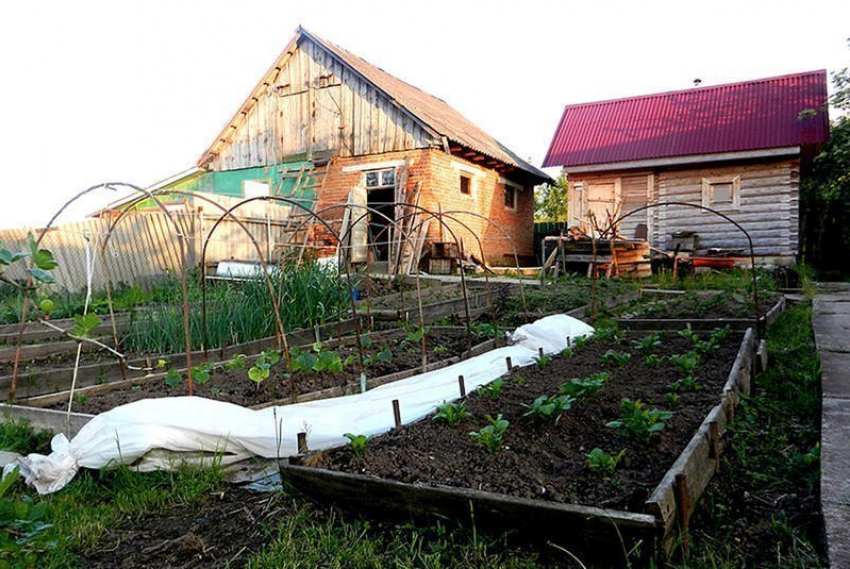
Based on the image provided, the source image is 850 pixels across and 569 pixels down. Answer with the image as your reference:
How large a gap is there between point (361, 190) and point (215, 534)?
1096 cm

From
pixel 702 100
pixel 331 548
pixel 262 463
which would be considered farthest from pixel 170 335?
pixel 702 100

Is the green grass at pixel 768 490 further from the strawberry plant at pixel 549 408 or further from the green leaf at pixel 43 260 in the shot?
the green leaf at pixel 43 260

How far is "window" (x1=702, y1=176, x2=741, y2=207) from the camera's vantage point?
12.5 m

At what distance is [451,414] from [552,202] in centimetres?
3164

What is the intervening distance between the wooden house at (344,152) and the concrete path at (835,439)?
26.4 feet

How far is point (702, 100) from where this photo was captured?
13891 mm

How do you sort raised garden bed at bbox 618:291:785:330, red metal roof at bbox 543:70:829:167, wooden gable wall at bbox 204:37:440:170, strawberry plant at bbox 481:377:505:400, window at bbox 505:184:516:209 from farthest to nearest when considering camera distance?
window at bbox 505:184:516:209, wooden gable wall at bbox 204:37:440:170, red metal roof at bbox 543:70:829:167, raised garden bed at bbox 618:291:785:330, strawberry plant at bbox 481:377:505:400

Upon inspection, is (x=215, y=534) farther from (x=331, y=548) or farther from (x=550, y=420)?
(x=550, y=420)

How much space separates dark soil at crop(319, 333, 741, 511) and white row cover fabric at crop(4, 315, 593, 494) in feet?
1.33

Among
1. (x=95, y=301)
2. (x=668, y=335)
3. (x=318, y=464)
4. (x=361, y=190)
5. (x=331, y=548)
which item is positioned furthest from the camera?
(x=361, y=190)

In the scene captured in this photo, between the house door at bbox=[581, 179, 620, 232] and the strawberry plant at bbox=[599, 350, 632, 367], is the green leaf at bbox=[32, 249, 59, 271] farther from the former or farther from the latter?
the house door at bbox=[581, 179, 620, 232]

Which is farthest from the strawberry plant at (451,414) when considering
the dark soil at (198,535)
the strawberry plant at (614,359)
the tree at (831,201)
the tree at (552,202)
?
the tree at (552,202)

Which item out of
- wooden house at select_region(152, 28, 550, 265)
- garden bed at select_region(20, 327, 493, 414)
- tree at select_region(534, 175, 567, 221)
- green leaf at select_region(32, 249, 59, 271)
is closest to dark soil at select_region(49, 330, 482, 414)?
garden bed at select_region(20, 327, 493, 414)

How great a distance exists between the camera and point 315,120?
43.1 ft
